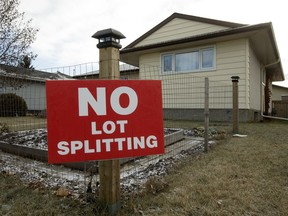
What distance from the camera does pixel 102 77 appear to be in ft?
7.75

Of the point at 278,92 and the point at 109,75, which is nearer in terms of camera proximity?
the point at 109,75

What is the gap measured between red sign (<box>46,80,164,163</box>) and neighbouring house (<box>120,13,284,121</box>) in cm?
590

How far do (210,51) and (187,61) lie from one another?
1118 millimetres

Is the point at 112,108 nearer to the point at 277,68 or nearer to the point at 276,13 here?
the point at 276,13

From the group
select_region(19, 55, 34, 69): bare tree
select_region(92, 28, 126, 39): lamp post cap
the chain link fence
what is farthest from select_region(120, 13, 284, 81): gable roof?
select_region(92, 28, 126, 39): lamp post cap

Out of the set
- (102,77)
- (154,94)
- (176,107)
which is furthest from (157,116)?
(176,107)

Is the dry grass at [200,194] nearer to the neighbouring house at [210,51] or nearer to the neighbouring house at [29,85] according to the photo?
the neighbouring house at [29,85]

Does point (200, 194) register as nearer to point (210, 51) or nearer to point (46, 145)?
point (46, 145)

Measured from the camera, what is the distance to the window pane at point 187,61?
10.8m

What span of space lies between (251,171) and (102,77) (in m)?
2.66

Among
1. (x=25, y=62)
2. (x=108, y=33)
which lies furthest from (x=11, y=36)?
(x=108, y=33)

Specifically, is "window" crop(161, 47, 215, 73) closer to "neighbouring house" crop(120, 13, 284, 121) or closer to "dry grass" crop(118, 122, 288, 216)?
"neighbouring house" crop(120, 13, 284, 121)

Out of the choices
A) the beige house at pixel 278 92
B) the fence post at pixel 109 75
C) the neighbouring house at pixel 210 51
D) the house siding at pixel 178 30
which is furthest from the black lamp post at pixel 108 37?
the beige house at pixel 278 92

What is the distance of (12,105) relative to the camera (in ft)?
15.1
